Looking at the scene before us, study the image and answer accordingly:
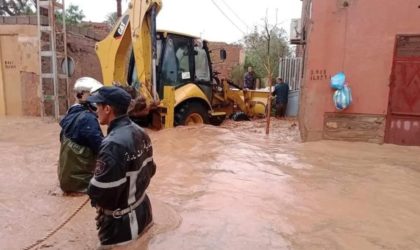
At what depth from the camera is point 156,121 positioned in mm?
8789

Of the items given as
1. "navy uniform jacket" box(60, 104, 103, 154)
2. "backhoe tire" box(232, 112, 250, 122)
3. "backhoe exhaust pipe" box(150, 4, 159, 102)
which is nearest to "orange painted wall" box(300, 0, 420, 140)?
"backhoe exhaust pipe" box(150, 4, 159, 102)

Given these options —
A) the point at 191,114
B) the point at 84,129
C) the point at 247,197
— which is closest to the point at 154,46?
the point at 191,114

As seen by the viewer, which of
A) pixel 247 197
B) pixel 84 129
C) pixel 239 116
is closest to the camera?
pixel 84 129

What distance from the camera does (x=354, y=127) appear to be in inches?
297

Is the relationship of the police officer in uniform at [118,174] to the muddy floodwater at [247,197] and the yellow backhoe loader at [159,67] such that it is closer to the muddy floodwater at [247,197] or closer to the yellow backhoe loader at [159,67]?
the muddy floodwater at [247,197]

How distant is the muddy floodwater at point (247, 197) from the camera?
3.58 m

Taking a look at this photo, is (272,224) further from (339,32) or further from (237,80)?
(237,80)

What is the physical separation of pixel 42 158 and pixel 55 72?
4518mm

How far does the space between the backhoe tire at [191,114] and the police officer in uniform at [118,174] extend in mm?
5936

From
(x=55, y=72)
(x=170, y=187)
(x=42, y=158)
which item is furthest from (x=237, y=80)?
(x=170, y=187)

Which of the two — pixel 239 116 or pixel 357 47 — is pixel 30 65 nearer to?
pixel 239 116

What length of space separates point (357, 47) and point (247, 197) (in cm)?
411

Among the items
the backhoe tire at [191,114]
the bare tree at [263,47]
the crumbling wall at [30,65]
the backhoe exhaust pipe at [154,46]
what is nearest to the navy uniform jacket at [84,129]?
the backhoe exhaust pipe at [154,46]

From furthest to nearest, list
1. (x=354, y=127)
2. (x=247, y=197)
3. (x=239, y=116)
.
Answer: (x=239, y=116) → (x=354, y=127) → (x=247, y=197)
